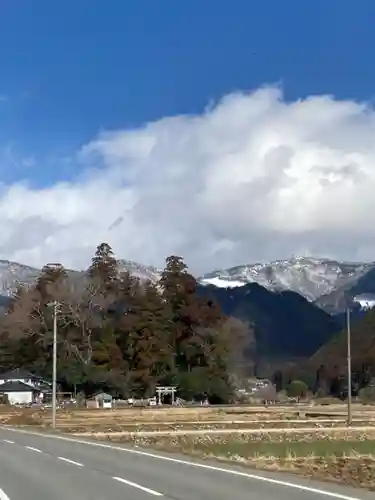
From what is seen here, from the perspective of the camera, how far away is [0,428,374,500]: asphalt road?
1319cm

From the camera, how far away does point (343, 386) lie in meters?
117

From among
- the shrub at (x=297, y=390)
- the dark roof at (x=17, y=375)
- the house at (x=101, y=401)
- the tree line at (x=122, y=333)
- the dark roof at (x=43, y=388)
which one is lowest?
the shrub at (x=297, y=390)

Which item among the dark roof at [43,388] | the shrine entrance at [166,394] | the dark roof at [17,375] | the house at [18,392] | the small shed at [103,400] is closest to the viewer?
the small shed at [103,400]

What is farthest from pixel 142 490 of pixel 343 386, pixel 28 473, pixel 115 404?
pixel 343 386

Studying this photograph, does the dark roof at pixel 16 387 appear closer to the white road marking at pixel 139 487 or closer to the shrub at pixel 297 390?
the shrub at pixel 297 390

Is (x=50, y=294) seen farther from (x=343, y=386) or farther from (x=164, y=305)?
(x=343, y=386)

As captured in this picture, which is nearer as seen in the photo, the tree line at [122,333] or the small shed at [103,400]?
the small shed at [103,400]

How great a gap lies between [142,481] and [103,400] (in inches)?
2712

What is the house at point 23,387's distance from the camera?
93.2m

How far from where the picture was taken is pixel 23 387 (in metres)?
93.8

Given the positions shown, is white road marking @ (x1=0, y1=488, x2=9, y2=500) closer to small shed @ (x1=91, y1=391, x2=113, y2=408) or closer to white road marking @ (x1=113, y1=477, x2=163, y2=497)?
white road marking @ (x1=113, y1=477, x2=163, y2=497)

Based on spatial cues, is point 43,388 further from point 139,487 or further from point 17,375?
point 139,487

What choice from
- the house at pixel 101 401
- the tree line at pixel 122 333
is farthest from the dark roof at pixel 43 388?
the house at pixel 101 401

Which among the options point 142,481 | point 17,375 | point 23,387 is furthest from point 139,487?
point 17,375
